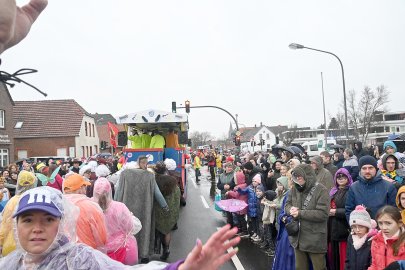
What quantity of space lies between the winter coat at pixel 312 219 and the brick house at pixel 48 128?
3593 cm

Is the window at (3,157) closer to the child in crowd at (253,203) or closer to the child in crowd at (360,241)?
the child in crowd at (253,203)

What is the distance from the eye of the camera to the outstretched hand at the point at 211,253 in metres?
1.26

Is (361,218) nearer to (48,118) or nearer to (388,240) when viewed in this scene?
(388,240)

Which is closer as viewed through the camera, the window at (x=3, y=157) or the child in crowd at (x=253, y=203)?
the child in crowd at (x=253, y=203)

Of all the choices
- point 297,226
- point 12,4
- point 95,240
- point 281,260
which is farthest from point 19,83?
point 281,260

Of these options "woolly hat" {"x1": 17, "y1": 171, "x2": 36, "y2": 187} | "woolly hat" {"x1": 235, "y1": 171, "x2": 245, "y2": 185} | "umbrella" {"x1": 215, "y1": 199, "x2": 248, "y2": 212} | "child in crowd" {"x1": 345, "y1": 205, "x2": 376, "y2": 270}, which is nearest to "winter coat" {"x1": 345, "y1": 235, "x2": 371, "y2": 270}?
"child in crowd" {"x1": 345, "y1": 205, "x2": 376, "y2": 270}

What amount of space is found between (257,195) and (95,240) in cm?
584

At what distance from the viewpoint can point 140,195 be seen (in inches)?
267

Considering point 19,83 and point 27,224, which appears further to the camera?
point 27,224

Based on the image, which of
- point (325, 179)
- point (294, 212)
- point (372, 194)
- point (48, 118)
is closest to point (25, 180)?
point (294, 212)

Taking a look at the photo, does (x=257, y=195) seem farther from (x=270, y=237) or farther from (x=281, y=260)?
(x=281, y=260)

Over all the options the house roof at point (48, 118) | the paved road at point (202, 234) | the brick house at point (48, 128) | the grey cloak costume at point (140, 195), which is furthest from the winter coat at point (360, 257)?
the house roof at point (48, 118)

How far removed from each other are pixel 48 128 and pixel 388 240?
39.2m

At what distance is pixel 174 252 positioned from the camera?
8180 mm
